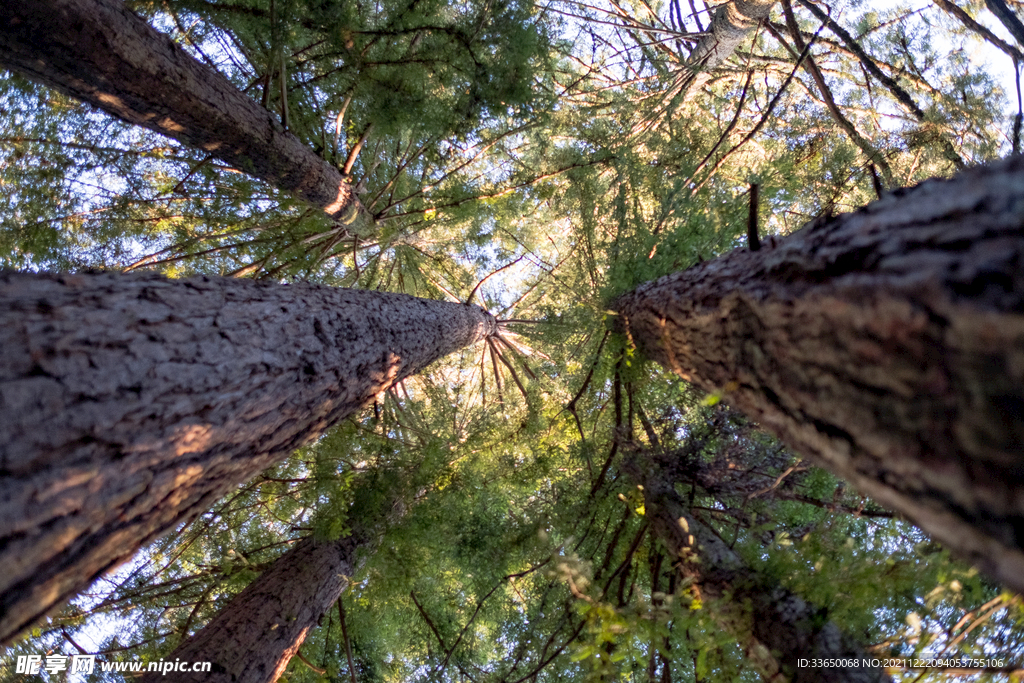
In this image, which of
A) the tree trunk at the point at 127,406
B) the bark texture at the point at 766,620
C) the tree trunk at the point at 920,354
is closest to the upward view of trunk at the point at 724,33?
the tree trunk at the point at 920,354

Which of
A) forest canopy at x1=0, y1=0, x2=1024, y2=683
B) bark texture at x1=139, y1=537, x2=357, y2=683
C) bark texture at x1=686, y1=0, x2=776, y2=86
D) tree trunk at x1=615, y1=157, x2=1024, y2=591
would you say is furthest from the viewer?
bark texture at x1=686, y1=0, x2=776, y2=86

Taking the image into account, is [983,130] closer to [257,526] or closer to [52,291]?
[52,291]

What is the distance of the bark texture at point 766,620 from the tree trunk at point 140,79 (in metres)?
3.19

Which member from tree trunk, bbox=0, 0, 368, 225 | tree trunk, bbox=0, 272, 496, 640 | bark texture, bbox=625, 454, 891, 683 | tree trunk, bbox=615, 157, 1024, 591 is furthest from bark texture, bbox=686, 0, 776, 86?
tree trunk, bbox=0, 272, 496, 640

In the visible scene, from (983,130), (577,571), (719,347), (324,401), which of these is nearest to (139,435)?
(324,401)

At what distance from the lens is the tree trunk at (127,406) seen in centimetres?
88

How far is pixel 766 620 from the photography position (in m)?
1.85

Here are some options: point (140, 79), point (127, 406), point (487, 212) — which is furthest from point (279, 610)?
point (487, 212)

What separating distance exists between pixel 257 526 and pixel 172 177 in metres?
2.79

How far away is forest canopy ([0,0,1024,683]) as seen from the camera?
273 cm

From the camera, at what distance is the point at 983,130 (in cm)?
292

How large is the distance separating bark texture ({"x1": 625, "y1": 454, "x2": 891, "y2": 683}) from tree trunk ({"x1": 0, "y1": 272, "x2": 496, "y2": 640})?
5.72ft

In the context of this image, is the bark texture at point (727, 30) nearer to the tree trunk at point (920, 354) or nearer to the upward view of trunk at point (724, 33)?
the upward view of trunk at point (724, 33)

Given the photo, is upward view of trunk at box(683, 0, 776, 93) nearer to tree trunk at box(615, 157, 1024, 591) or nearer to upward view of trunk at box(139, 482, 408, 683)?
tree trunk at box(615, 157, 1024, 591)
